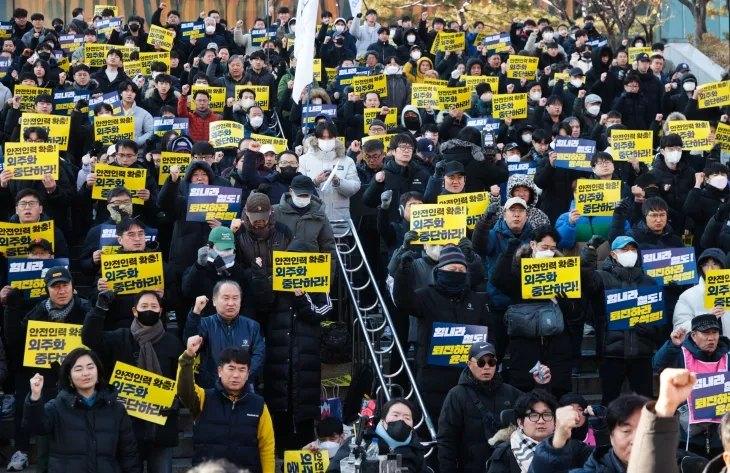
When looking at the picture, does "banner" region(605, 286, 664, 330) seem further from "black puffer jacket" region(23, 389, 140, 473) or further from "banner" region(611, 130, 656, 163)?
"black puffer jacket" region(23, 389, 140, 473)

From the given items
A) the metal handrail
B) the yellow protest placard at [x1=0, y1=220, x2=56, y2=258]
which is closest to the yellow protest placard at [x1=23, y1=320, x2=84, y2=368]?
the yellow protest placard at [x1=0, y1=220, x2=56, y2=258]

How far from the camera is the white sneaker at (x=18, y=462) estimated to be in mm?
10266

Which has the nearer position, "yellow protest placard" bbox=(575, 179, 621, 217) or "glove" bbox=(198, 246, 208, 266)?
"glove" bbox=(198, 246, 208, 266)

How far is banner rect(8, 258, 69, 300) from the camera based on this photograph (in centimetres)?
1096

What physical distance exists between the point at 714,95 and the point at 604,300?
729cm

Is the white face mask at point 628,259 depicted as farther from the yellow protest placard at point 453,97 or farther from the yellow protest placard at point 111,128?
the yellow protest placard at point 453,97

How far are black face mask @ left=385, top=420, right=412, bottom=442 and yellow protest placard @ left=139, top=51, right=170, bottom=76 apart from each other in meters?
11.8

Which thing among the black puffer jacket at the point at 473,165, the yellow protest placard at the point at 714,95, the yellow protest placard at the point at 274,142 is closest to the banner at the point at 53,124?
the yellow protest placard at the point at 274,142

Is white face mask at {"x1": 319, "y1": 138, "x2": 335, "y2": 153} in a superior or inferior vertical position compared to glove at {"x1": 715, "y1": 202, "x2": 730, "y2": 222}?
superior

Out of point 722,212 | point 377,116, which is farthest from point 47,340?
point 377,116

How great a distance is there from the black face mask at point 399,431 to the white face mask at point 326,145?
5486 mm

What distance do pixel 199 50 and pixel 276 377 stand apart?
12145 millimetres

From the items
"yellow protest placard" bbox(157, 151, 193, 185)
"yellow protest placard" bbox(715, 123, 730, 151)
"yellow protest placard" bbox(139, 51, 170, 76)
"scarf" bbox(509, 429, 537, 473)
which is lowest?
"scarf" bbox(509, 429, 537, 473)

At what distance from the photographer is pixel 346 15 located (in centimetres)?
3125
